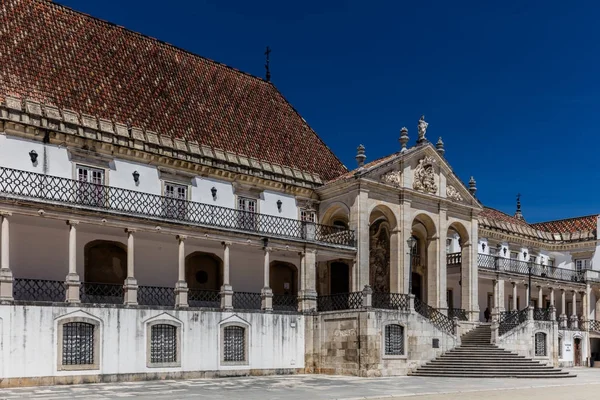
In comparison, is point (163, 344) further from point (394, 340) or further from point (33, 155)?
point (394, 340)

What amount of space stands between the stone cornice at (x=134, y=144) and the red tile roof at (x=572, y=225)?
24.7 metres

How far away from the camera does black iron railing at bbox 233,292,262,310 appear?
28.0 m

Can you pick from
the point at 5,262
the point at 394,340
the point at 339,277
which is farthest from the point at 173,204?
the point at 339,277

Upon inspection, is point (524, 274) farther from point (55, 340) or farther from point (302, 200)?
point (55, 340)

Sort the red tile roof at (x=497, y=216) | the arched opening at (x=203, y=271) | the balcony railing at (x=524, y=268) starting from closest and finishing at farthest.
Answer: the arched opening at (x=203, y=271) < the balcony railing at (x=524, y=268) < the red tile roof at (x=497, y=216)

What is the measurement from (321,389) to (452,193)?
1657 cm

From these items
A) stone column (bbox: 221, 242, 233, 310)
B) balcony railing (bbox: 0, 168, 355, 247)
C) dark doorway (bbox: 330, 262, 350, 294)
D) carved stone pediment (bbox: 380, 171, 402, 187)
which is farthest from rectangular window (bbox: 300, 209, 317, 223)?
stone column (bbox: 221, 242, 233, 310)

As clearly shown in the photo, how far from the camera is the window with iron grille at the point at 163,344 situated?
23578 millimetres

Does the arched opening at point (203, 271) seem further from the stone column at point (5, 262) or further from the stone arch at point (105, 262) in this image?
the stone column at point (5, 262)

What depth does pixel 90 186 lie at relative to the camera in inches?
939

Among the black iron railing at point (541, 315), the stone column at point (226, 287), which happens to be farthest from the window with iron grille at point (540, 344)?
the stone column at point (226, 287)

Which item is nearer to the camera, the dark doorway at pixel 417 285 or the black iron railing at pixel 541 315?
the black iron railing at pixel 541 315

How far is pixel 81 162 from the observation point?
24.7 metres

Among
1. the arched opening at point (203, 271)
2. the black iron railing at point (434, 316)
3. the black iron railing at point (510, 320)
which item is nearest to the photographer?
the arched opening at point (203, 271)
